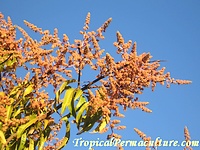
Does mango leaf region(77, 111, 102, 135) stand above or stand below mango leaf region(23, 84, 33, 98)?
below

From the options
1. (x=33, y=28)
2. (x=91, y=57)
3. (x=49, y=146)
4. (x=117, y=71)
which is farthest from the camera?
(x=49, y=146)

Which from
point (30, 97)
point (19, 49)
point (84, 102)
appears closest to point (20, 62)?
point (19, 49)

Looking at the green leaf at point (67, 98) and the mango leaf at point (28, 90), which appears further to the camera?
the mango leaf at point (28, 90)

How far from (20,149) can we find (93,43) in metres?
0.96

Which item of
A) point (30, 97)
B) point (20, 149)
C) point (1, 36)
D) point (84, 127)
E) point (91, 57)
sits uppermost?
point (1, 36)

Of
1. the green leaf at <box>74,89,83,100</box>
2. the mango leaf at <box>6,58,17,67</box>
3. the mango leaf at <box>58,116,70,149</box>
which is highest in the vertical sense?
the mango leaf at <box>6,58,17,67</box>

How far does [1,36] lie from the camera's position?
285 cm

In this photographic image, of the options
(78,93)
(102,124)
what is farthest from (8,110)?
(102,124)

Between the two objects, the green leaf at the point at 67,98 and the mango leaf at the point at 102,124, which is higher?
the green leaf at the point at 67,98

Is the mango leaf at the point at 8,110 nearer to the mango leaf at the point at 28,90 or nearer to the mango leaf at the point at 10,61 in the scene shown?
the mango leaf at the point at 28,90

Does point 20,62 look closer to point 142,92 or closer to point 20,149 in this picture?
point 20,149

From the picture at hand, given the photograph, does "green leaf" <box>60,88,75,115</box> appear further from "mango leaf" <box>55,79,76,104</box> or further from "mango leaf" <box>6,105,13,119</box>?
"mango leaf" <box>6,105,13,119</box>

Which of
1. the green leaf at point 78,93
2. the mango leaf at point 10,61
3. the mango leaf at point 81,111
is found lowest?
the mango leaf at point 81,111

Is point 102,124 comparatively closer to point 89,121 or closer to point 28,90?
point 89,121
